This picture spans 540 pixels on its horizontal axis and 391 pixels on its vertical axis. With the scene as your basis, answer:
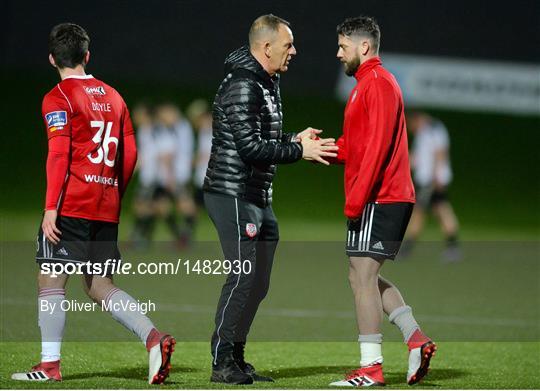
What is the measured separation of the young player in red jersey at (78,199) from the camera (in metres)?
7.21

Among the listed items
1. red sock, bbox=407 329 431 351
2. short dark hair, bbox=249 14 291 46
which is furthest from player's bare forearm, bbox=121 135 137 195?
red sock, bbox=407 329 431 351

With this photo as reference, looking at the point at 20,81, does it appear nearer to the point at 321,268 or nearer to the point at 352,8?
the point at 352,8

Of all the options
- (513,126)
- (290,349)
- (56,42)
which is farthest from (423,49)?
(56,42)

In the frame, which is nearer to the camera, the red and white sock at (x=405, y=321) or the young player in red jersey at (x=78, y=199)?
the young player in red jersey at (x=78, y=199)

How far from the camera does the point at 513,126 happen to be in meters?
28.4

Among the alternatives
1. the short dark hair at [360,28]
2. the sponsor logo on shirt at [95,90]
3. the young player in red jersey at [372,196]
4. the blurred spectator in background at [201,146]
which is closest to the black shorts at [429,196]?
the blurred spectator in background at [201,146]

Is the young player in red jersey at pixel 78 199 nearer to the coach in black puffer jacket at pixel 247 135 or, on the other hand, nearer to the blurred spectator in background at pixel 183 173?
the coach in black puffer jacket at pixel 247 135

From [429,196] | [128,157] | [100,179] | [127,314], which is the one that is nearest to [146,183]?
[429,196]

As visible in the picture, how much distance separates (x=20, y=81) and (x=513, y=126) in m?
12.0

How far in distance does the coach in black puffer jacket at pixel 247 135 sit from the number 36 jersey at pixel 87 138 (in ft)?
2.11

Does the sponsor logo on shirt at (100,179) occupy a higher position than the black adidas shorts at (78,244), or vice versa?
the sponsor logo on shirt at (100,179)

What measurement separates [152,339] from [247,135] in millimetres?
1389

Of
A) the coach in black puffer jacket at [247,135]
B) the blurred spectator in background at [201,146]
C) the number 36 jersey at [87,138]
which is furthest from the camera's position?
the blurred spectator in background at [201,146]

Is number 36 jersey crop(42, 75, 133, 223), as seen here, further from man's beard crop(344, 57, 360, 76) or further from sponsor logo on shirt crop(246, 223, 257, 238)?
man's beard crop(344, 57, 360, 76)
